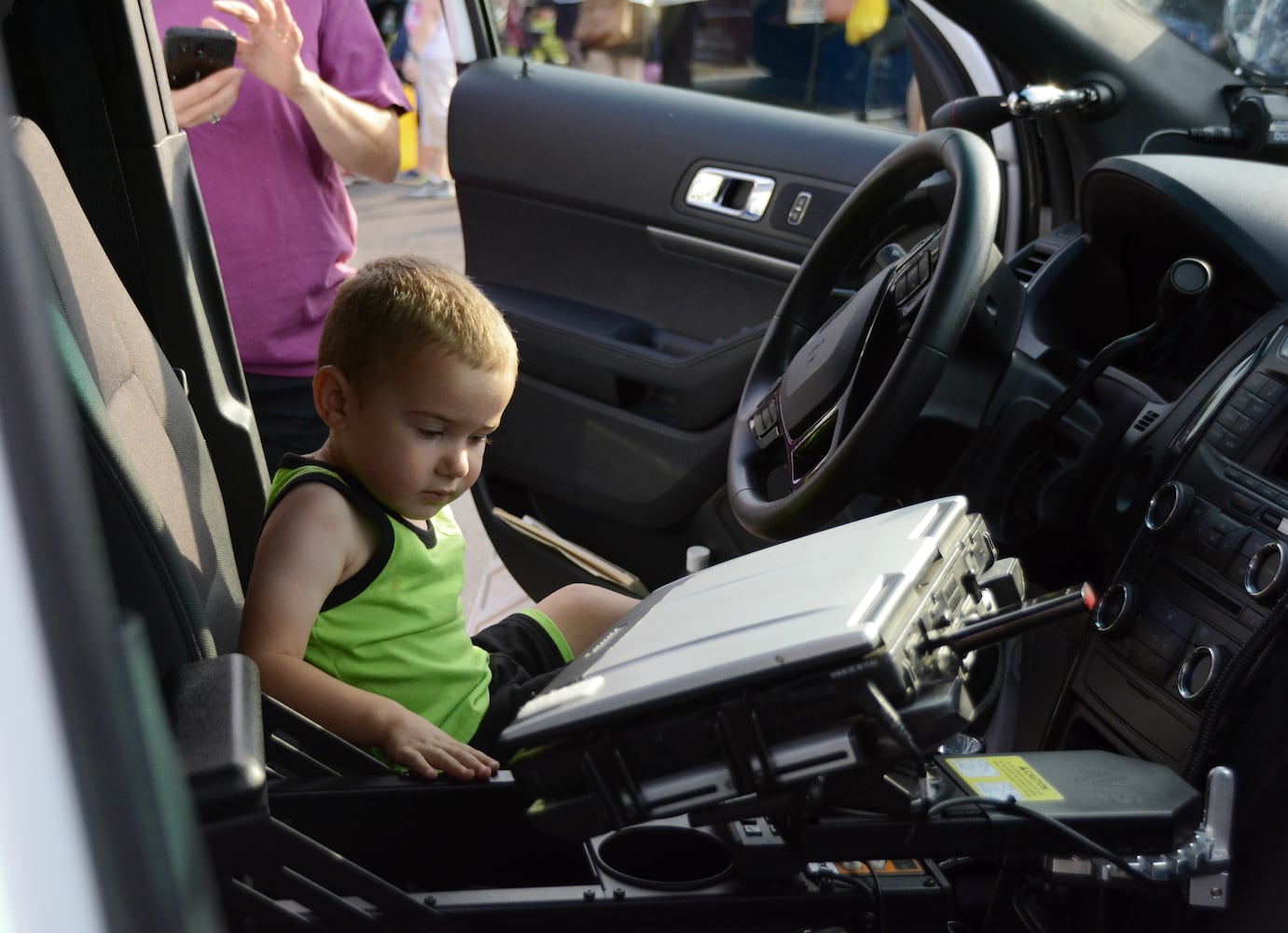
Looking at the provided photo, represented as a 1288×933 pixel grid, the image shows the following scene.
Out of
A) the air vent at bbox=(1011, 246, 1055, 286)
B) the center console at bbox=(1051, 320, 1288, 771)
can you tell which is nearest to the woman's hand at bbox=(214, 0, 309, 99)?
the air vent at bbox=(1011, 246, 1055, 286)

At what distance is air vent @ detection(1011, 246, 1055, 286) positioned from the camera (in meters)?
1.77

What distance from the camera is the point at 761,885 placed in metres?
1.08

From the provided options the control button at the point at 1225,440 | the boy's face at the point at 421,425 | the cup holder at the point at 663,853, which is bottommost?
the cup holder at the point at 663,853

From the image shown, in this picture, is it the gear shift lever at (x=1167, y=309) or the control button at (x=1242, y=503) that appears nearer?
the control button at (x=1242, y=503)

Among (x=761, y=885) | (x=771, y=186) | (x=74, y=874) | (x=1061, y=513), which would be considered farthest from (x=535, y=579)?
(x=74, y=874)

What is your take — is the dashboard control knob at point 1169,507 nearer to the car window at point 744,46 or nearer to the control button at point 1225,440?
the control button at point 1225,440

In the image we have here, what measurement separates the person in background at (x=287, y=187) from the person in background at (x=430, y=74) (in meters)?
0.44

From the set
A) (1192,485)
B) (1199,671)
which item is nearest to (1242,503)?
(1192,485)

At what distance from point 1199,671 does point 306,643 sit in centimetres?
81

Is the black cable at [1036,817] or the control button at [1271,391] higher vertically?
the control button at [1271,391]

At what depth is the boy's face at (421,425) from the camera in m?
1.30

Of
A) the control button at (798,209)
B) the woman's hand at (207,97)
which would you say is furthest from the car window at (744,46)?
the woman's hand at (207,97)

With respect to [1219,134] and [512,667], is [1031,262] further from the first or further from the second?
[512,667]

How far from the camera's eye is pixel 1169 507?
4.34 feet
